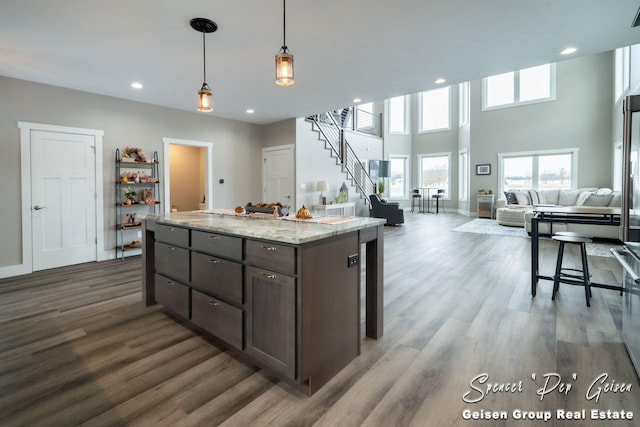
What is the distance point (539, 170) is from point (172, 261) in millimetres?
10869

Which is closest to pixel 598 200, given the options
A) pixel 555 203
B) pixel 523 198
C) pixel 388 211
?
pixel 555 203

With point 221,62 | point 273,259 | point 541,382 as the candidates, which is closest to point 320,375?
point 273,259

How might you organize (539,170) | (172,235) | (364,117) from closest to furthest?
(172,235), (539,170), (364,117)

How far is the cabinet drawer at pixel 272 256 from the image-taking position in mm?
1693

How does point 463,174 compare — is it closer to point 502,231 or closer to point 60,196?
point 502,231

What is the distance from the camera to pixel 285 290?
1.73 metres

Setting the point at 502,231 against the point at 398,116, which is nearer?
the point at 502,231

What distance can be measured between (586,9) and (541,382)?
3.03 m

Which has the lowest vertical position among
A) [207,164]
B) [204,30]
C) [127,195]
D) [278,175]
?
[127,195]

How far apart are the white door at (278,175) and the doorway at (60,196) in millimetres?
3260

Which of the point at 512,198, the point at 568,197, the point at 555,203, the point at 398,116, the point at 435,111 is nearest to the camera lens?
the point at 568,197

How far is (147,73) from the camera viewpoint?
13.3 feet

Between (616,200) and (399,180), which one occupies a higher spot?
(399,180)

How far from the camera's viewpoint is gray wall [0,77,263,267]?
4.18m
